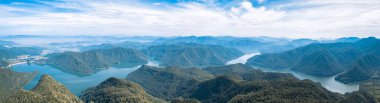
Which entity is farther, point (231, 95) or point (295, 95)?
point (231, 95)

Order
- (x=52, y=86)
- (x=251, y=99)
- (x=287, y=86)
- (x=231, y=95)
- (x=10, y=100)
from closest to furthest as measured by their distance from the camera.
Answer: (x=10, y=100) < (x=52, y=86) < (x=251, y=99) < (x=287, y=86) < (x=231, y=95)

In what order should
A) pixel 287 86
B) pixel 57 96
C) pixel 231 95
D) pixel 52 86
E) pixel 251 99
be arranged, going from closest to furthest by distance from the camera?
pixel 57 96 < pixel 52 86 < pixel 251 99 < pixel 287 86 < pixel 231 95

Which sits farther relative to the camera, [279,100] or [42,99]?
[279,100]

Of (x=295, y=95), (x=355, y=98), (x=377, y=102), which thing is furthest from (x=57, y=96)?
(x=377, y=102)

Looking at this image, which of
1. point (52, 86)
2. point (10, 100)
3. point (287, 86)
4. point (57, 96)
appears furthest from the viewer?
point (287, 86)

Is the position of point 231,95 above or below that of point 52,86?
below

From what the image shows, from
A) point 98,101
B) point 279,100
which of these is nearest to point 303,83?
point 279,100

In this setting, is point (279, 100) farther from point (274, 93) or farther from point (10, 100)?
point (10, 100)

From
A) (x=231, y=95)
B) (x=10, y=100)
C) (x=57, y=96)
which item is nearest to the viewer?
(x=10, y=100)

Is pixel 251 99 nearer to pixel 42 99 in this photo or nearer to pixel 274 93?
pixel 274 93
